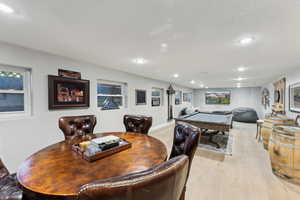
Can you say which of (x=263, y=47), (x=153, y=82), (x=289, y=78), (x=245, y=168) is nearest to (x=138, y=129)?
(x=245, y=168)

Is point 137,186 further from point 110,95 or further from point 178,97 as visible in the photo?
point 178,97

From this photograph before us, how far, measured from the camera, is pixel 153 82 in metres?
5.45

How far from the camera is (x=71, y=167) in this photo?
1.01 metres

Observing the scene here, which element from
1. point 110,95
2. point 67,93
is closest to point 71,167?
point 67,93

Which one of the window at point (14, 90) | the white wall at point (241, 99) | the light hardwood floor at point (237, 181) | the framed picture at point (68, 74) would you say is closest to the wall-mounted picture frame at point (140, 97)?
the framed picture at point (68, 74)

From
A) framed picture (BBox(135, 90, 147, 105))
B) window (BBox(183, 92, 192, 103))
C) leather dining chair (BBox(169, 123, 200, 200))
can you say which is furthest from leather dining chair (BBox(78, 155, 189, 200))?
window (BBox(183, 92, 192, 103))

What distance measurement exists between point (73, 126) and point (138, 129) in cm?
105

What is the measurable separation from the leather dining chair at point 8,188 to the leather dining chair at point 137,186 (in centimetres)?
107

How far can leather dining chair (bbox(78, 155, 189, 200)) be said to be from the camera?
A: 1.33ft

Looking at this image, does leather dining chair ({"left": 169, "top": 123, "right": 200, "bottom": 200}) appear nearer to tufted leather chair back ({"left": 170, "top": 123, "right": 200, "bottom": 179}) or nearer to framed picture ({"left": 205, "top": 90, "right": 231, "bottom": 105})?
tufted leather chair back ({"left": 170, "top": 123, "right": 200, "bottom": 179})

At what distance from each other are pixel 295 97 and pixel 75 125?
5.02 m

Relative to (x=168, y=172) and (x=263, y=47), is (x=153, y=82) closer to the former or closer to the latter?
(x=263, y=47)

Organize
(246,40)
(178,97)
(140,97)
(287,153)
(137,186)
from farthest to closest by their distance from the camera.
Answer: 1. (178,97)
2. (140,97)
3. (287,153)
4. (246,40)
5. (137,186)

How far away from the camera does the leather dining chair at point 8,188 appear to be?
0.98 meters
